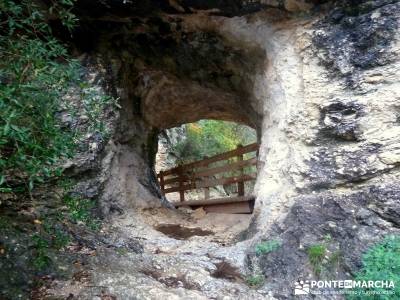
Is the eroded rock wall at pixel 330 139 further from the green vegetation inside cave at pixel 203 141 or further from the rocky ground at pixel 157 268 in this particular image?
the green vegetation inside cave at pixel 203 141

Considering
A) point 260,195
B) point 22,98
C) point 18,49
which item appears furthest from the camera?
point 260,195

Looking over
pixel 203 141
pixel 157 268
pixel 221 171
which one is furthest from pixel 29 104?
pixel 203 141

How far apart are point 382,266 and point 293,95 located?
214cm

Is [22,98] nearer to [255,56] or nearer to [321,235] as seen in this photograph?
[321,235]

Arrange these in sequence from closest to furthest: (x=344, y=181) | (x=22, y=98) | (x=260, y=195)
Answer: (x=22, y=98) < (x=344, y=181) < (x=260, y=195)

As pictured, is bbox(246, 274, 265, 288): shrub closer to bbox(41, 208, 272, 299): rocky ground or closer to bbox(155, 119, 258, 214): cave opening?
bbox(41, 208, 272, 299): rocky ground

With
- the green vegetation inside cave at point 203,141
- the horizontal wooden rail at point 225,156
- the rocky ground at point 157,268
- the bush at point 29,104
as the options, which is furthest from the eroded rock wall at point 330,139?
the green vegetation inside cave at point 203,141

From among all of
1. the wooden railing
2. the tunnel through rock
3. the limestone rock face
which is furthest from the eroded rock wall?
the tunnel through rock

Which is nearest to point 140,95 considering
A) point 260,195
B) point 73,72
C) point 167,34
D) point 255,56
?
point 167,34

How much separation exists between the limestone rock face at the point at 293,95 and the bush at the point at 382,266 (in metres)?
0.09

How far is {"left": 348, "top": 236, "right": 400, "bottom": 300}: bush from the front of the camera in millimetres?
2672

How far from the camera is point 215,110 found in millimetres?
7633

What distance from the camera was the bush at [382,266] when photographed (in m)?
2.67

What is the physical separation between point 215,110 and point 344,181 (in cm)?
440
